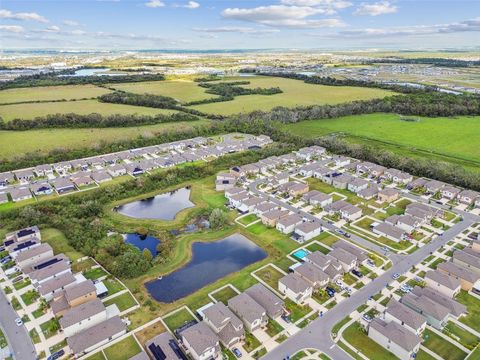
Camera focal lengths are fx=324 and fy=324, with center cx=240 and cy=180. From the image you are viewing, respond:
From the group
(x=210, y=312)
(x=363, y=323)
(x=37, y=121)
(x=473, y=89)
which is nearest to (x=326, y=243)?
(x=363, y=323)

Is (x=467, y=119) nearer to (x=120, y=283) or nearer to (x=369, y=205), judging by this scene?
(x=369, y=205)

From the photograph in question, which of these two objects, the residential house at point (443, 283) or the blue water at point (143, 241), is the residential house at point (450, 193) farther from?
the blue water at point (143, 241)

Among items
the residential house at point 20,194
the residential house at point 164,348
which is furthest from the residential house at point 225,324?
the residential house at point 20,194

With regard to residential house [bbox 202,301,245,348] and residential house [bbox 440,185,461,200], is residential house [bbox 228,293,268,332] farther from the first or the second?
residential house [bbox 440,185,461,200]

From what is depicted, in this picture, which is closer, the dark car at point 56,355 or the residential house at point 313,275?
the dark car at point 56,355

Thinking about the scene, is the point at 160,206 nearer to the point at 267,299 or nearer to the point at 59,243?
the point at 59,243

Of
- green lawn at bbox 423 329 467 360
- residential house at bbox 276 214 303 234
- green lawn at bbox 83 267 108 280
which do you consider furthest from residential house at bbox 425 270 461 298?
green lawn at bbox 83 267 108 280
